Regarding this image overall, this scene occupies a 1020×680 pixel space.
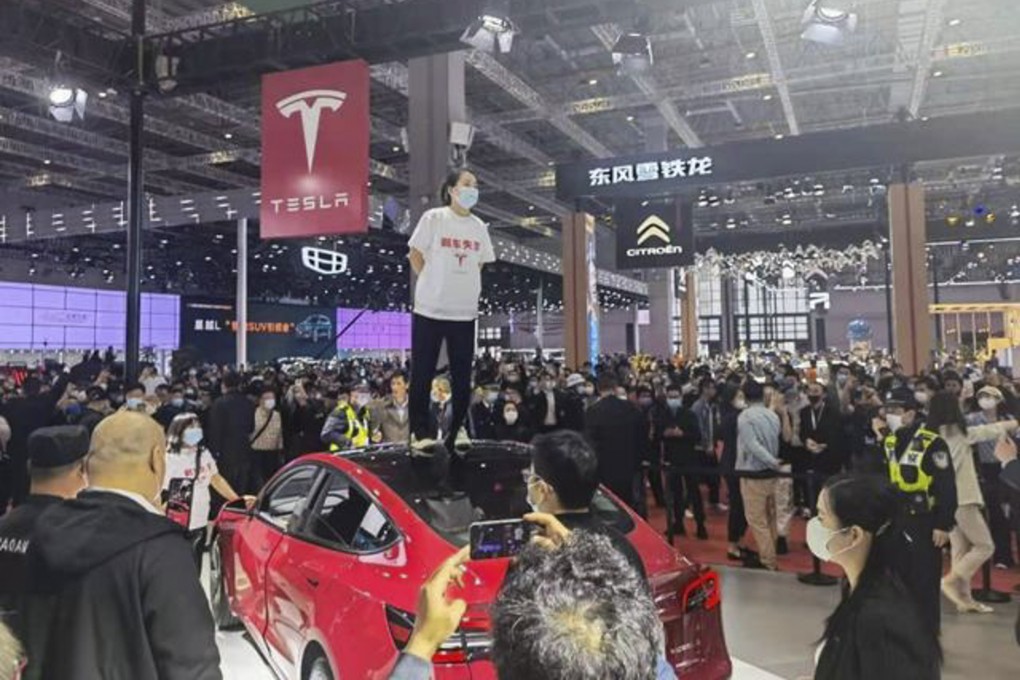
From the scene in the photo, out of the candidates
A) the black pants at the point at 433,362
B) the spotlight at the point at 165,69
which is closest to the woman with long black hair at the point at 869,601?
the black pants at the point at 433,362

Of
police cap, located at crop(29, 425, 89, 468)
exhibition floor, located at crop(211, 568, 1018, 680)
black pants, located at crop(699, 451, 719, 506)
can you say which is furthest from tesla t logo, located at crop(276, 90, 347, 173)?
police cap, located at crop(29, 425, 89, 468)

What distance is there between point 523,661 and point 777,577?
556cm

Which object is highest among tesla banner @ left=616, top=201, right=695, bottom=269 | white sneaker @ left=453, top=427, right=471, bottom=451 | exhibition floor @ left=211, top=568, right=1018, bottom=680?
tesla banner @ left=616, top=201, right=695, bottom=269

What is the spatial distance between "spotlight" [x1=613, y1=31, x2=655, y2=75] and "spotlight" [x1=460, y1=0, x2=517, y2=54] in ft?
6.91

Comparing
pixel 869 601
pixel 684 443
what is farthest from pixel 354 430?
pixel 869 601

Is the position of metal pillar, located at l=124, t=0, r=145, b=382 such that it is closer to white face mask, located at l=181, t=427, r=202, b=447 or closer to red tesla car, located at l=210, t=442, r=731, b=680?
white face mask, located at l=181, t=427, r=202, b=447

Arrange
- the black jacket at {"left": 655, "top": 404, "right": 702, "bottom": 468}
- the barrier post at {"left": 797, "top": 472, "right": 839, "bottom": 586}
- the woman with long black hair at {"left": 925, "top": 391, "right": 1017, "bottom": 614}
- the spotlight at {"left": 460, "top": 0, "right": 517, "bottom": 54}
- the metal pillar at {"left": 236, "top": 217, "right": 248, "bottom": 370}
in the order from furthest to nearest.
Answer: the metal pillar at {"left": 236, "top": 217, "right": 248, "bottom": 370}
the black jacket at {"left": 655, "top": 404, "right": 702, "bottom": 468}
the spotlight at {"left": 460, "top": 0, "right": 517, "bottom": 54}
the barrier post at {"left": 797, "top": 472, "right": 839, "bottom": 586}
the woman with long black hair at {"left": 925, "top": 391, "right": 1017, "bottom": 614}

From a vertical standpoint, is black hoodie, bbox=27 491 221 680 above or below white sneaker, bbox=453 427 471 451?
below

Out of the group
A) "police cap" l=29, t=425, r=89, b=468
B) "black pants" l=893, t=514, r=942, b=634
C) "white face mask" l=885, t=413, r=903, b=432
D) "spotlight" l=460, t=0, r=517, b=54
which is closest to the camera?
"police cap" l=29, t=425, r=89, b=468

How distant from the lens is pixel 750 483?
6.20 meters

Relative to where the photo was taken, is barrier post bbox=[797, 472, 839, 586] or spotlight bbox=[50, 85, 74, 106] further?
spotlight bbox=[50, 85, 74, 106]

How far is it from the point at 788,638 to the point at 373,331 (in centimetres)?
3962

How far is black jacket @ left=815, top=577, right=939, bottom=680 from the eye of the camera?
1.76m

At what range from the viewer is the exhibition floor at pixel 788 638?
4020mm
